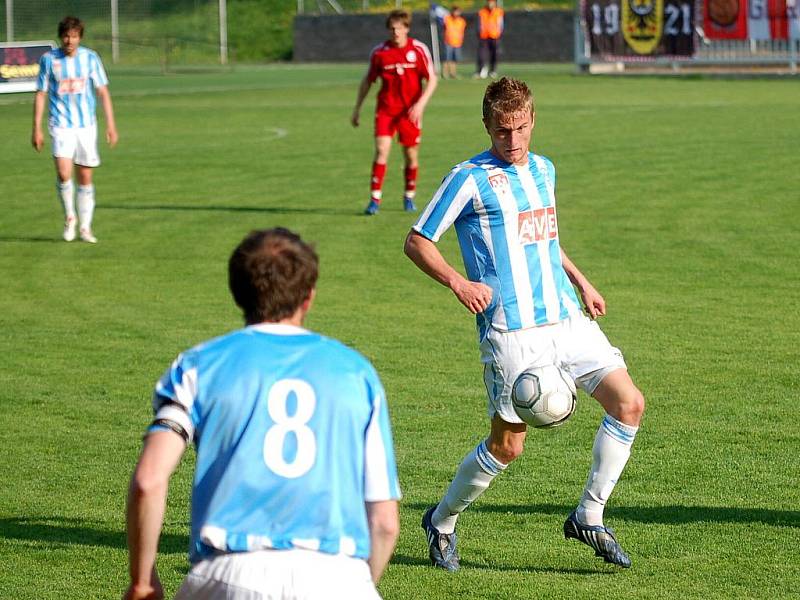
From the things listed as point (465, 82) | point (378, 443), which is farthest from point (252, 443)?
point (465, 82)

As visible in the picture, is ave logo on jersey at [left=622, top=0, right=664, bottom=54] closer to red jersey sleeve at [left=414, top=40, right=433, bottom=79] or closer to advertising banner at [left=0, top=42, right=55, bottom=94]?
advertising banner at [left=0, top=42, right=55, bottom=94]

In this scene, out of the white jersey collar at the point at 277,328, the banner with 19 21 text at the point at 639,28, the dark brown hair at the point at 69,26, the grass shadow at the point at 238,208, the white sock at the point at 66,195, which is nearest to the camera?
the white jersey collar at the point at 277,328

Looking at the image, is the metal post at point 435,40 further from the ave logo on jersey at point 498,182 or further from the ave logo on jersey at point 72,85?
the ave logo on jersey at point 498,182

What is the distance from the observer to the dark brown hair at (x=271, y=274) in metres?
3.18

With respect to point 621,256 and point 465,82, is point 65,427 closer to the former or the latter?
point 621,256

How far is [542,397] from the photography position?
17.8ft

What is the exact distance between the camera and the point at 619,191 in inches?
669

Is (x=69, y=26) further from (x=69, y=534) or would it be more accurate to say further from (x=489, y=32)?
(x=489, y=32)

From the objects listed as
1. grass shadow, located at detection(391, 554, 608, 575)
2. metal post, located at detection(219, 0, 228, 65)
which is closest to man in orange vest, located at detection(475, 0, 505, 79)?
metal post, located at detection(219, 0, 228, 65)

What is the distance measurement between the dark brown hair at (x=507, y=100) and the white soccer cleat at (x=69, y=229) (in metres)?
9.57

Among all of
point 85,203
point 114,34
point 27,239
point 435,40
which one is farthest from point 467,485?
point 114,34

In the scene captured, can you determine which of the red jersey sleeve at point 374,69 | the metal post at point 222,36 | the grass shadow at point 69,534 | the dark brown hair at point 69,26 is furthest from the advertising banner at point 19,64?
the grass shadow at point 69,534

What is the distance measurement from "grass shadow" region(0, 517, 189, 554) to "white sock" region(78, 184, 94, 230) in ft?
26.7

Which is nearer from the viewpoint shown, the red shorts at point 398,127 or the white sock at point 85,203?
the white sock at point 85,203
